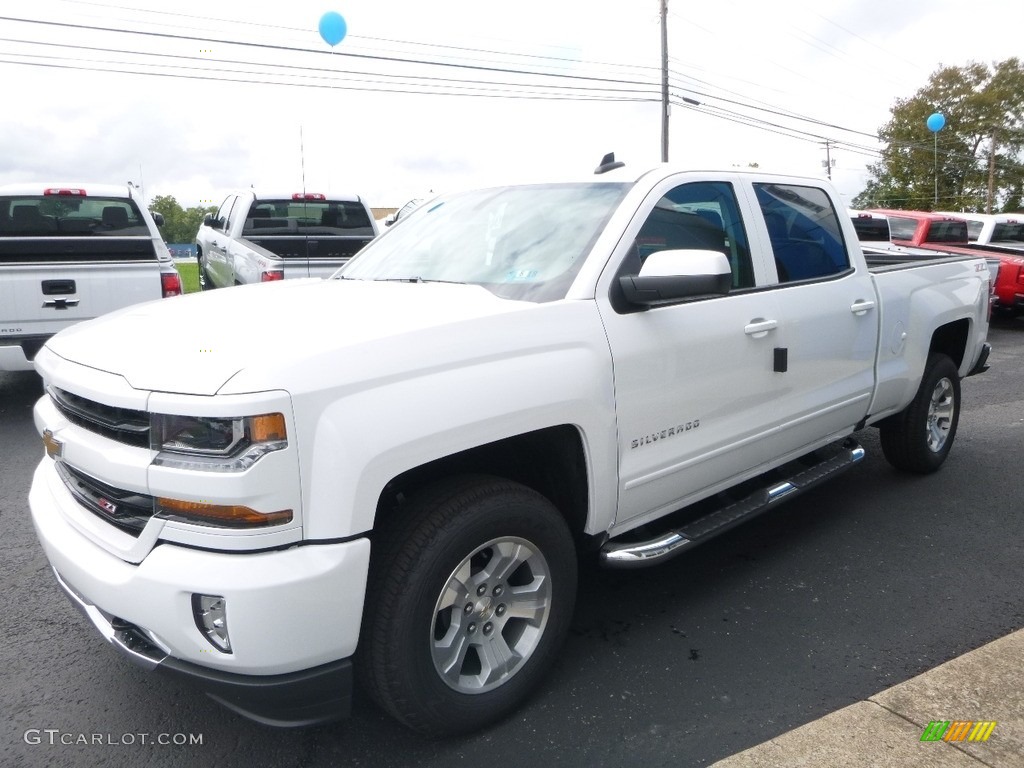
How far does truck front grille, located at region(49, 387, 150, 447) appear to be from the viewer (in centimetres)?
227

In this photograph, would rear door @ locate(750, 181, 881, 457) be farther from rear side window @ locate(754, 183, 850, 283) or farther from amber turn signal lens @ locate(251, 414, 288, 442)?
amber turn signal lens @ locate(251, 414, 288, 442)

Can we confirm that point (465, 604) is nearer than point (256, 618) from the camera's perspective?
No

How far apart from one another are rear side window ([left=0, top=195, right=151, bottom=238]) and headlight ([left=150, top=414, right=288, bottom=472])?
6.34 metres

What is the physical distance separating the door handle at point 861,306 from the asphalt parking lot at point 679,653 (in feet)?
3.99

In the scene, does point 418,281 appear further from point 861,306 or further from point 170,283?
point 170,283

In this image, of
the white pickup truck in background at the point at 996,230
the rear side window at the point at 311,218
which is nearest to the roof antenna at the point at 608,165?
the rear side window at the point at 311,218

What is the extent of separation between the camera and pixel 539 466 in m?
2.98

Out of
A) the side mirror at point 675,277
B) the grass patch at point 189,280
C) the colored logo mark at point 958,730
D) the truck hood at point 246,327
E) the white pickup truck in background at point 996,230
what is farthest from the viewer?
the grass patch at point 189,280

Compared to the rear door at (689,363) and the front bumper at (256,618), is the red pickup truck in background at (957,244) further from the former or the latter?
the front bumper at (256,618)

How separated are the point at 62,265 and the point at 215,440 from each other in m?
5.71

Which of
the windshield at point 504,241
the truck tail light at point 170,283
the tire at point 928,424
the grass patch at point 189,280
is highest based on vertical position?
the windshield at point 504,241

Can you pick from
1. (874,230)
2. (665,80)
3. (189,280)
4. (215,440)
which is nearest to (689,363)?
(215,440)

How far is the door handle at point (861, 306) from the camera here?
421 cm


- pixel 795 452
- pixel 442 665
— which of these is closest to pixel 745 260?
pixel 795 452
